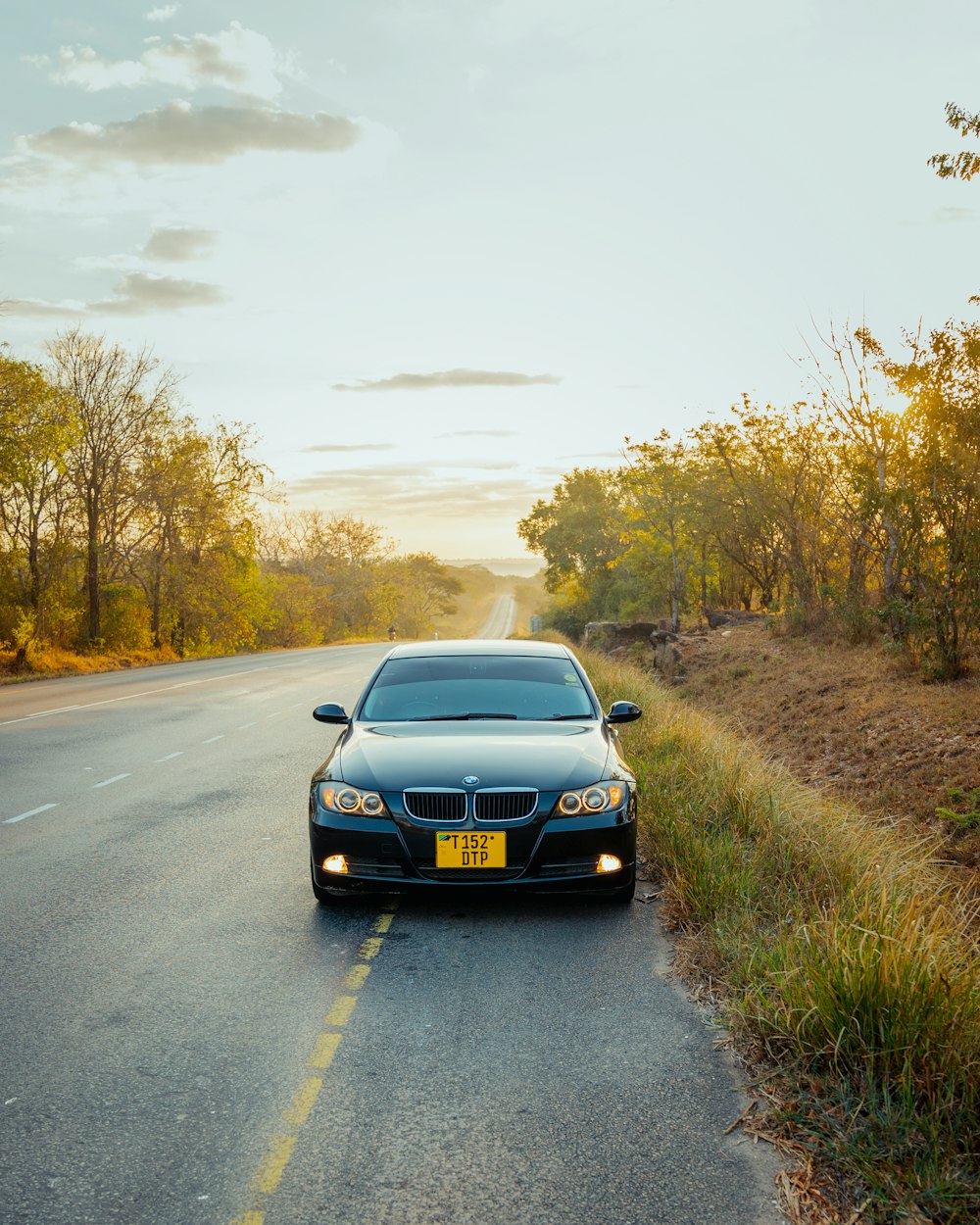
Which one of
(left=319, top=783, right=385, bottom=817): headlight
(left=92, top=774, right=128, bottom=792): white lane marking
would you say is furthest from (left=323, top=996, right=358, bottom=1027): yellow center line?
(left=92, top=774, right=128, bottom=792): white lane marking

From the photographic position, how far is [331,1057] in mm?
4160

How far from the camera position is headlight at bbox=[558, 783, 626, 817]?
19.3ft

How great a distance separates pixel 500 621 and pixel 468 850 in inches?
5676

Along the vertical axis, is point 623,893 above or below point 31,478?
below

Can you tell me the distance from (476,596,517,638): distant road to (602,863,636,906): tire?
10010 cm

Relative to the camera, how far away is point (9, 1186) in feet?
10.5

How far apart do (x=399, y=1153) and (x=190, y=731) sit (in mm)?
12657

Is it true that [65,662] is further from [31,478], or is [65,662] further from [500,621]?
[500,621]

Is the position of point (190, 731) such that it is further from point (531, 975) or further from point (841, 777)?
point (531, 975)

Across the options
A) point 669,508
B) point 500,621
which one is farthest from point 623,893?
point 500,621

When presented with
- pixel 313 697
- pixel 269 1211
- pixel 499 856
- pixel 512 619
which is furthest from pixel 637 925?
pixel 512 619

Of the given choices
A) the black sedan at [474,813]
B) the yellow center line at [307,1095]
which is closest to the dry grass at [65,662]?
the black sedan at [474,813]

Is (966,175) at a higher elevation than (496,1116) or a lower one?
higher

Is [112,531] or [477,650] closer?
[477,650]
